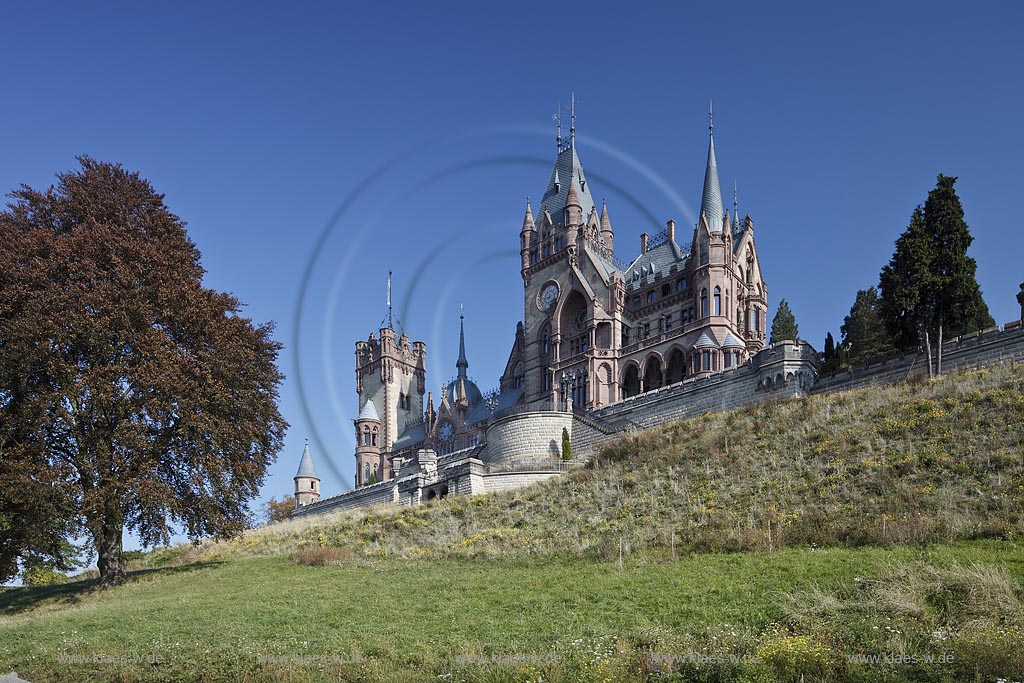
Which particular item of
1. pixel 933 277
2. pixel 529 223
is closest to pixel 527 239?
pixel 529 223

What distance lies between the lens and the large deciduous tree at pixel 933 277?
3994 cm

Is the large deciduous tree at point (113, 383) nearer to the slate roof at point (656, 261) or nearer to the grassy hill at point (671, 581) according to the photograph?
the grassy hill at point (671, 581)

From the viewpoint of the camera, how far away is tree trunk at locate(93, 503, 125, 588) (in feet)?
106

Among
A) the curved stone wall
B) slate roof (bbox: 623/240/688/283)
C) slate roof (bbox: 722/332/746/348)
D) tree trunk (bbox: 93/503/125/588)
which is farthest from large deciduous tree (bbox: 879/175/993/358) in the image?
tree trunk (bbox: 93/503/125/588)

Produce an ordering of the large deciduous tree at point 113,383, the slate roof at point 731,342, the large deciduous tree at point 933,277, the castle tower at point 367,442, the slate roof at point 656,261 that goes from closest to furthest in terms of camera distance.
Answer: the large deciduous tree at point 113,383, the large deciduous tree at point 933,277, the slate roof at point 731,342, the slate roof at point 656,261, the castle tower at point 367,442

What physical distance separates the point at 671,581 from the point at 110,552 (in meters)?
22.4

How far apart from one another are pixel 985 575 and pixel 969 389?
715 inches

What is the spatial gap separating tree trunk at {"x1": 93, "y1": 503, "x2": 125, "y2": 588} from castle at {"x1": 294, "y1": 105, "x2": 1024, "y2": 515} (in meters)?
16.6

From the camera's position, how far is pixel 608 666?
48.1ft

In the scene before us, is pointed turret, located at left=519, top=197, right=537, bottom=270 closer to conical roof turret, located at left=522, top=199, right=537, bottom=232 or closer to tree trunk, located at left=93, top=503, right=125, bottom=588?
conical roof turret, located at left=522, top=199, right=537, bottom=232

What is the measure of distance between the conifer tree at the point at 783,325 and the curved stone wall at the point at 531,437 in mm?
26346

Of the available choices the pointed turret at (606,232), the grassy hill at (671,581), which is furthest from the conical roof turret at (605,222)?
the grassy hill at (671,581)

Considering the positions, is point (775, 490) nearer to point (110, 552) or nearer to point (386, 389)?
point (110, 552)

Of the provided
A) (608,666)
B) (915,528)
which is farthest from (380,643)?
(915,528)
